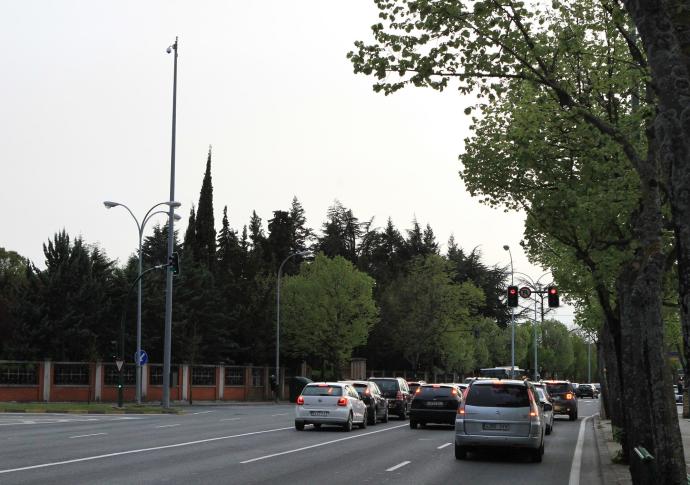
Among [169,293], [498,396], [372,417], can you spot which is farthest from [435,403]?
[169,293]

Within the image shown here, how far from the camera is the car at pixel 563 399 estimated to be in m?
40.7

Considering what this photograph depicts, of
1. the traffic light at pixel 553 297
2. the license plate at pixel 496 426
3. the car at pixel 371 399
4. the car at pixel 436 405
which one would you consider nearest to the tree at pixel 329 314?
the traffic light at pixel 553 297

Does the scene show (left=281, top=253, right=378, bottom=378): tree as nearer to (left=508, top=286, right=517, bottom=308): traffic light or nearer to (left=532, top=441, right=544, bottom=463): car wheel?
(left=508, top=286, right=517, bottom=308): traffic light

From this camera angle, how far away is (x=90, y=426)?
2769cm

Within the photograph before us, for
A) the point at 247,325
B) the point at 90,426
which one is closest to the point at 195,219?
the point at 247,325

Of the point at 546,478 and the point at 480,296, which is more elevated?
the point at 480,296

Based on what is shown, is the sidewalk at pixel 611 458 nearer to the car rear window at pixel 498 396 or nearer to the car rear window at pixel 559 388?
the car rear window at pixel 498 396

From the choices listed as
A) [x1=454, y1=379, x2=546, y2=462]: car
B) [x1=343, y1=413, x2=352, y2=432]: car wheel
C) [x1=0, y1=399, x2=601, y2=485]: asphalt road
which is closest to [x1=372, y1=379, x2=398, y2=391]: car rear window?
[x1=0, y1=399, x2=601, y2=485]: asphalt road

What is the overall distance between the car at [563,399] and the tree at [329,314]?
27.0 meters

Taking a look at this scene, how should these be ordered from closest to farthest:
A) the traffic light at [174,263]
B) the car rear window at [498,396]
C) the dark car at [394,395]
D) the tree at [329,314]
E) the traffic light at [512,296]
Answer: the car rear window at [498,396] → the dark car at [394,395] → the traffic light at [174,263] → the traffic light at [512,296] → the tree at [329,314]

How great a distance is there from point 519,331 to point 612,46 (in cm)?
9785

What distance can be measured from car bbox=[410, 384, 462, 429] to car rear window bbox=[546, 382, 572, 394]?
1303cm

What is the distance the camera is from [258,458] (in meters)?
17.4

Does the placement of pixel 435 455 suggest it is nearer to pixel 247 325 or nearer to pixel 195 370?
pixel 195 370
